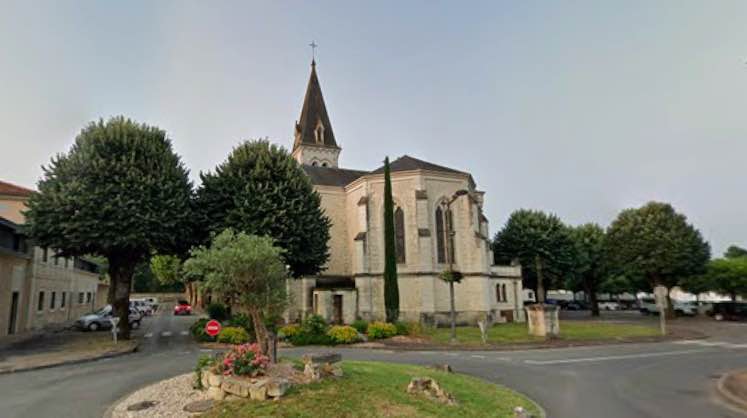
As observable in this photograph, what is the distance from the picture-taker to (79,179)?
66.2 feet

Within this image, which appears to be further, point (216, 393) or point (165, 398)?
point (165, 398)

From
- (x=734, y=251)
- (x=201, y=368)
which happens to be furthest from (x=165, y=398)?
(x=734, y=251)

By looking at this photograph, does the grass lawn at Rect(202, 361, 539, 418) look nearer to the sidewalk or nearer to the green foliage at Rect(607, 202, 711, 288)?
the sidewalk

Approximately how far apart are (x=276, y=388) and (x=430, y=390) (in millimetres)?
3165

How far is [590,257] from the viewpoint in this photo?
47.2 m

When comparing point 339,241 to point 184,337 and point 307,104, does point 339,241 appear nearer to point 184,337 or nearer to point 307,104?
point 184,337

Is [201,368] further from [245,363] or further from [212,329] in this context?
[212,329]

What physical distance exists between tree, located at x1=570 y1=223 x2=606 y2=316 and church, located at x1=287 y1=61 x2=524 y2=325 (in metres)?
12.1

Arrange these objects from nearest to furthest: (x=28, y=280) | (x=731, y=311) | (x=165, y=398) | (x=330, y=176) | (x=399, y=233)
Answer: (x=165, y=398) < (x=28, y=280) < (x=399, y=233) < (x=731, y=311) < (x=330, y=176)

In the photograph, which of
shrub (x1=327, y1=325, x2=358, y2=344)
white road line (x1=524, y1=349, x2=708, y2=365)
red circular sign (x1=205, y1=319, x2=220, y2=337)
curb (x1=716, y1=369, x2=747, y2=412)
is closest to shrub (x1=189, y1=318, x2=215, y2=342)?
shrub (x1=327, y1=325, x2=358, y2=344)

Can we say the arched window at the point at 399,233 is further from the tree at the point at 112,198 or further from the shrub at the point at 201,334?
A: the tree at the point at 112,198

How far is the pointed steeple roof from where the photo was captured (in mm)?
52944

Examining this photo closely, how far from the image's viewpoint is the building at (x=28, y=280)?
2486 centimetres

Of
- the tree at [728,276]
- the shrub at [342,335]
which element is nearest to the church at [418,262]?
the shrub at [342,335]
